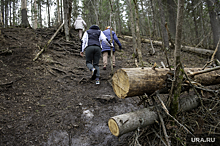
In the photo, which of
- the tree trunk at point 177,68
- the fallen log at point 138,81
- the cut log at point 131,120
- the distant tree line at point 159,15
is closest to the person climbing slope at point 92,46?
the distant tree line at point 159,15

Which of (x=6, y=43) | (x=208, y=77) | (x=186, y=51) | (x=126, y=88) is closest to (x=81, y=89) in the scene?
(x=126, y=88)

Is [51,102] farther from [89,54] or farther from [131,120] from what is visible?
[131,120]

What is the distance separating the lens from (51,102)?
4.08m

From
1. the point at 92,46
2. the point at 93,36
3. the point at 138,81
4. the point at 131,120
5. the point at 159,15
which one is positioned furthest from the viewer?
the point at 159,15

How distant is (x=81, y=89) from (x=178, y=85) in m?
3.59

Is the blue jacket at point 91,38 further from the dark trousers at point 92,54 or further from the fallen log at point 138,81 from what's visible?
the fallen log at point 138,81

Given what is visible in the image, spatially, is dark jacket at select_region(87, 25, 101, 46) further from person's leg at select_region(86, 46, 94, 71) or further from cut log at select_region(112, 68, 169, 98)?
cut log at select_region(112, 68, 169, 98)

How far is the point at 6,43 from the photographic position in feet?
22.1

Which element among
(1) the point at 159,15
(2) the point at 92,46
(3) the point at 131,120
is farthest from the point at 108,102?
(1) the point at 159,15

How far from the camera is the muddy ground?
114 inches

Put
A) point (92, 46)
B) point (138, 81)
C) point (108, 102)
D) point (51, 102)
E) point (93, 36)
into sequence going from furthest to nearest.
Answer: point (93, 36) < point (92, 46) < point (108, 102) < point (51, 102) < point (138, 81)

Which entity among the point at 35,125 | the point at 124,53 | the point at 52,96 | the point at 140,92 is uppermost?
the point at 124,53

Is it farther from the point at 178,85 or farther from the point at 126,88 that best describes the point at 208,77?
the point at 126,88

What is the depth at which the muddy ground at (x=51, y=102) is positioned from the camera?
2887 millimetres
